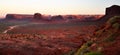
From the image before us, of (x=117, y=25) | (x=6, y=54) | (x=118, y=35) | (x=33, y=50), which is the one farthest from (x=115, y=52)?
(x=33, y=50)

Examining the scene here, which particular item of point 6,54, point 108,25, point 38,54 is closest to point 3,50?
point 6,54

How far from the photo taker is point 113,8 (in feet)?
497

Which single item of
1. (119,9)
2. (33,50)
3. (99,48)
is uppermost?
(99,48)

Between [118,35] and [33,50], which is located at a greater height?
[118,35]

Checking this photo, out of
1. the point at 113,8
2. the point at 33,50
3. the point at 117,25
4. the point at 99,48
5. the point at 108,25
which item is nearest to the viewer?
the point at 99,48

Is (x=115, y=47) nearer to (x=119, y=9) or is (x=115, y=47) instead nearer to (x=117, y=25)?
(x=117, y=25)

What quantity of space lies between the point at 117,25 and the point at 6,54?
17413mm

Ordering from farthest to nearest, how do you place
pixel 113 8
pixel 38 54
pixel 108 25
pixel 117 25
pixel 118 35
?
pixel 113 8
pixel 38 54
pixel 108 25
pixel 117 25
pixel 118 35

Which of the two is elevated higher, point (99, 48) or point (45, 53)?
point (99, 48)

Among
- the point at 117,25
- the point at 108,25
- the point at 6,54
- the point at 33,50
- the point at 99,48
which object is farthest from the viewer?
the point at 33,50

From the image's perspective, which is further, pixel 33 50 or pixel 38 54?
pixel 33 50

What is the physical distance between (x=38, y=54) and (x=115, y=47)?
2062 cm

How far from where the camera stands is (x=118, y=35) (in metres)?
14.9

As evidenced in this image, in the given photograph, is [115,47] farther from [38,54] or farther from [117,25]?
[38,54]
